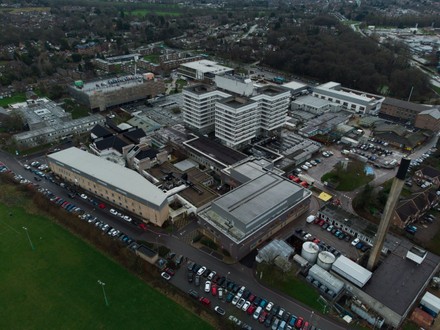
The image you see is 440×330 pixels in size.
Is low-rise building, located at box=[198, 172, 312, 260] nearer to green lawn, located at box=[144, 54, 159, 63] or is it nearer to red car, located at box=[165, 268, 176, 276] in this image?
red car, located at box=[165, 268, 176, 276]

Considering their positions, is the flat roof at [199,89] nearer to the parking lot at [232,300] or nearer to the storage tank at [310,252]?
the parking lot at [232,300]

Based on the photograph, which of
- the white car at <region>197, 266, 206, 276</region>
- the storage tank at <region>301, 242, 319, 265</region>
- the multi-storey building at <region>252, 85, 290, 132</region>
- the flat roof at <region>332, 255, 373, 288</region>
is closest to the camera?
the flat roof at <region>332, 255, 373, 288</region>

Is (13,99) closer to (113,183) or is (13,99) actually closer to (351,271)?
(113,183)

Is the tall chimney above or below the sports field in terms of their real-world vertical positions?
above

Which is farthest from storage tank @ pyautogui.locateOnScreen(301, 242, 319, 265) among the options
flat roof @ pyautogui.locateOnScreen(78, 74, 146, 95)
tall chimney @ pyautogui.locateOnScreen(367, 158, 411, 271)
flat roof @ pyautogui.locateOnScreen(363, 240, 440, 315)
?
flat roof @ pyautogui.locateOnScreen(78, 74, 146, 95)

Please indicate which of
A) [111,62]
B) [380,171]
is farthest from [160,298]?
[111,62]

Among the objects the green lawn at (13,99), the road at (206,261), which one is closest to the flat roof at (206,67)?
the green lawn at (13,99)

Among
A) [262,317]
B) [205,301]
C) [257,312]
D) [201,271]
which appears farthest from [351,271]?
[201,271]
